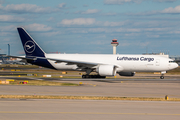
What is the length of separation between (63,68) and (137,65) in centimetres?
1342

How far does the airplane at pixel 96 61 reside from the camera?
45562 millimetres

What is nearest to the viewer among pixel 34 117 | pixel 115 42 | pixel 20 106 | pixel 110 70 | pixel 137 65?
pixel 34 117

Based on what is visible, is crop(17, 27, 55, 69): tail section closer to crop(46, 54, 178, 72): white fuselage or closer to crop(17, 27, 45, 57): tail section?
crop(17, 27, 45, 57): tail section

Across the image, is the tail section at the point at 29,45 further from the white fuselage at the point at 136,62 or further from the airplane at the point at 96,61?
the white fuselage at the point at 136,62

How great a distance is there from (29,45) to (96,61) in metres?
12.9

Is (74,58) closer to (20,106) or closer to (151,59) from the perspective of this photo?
(151,59)

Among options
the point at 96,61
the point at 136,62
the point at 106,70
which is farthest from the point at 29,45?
the point at 136,62

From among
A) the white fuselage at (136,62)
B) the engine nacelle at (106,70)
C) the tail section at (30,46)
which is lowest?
the engine nacelle at (106,70)

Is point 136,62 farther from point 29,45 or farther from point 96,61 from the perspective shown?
point 29,45

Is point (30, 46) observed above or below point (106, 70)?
above

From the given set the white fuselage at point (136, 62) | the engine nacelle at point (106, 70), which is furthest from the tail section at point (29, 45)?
the engine nacelle at point (106, 70)

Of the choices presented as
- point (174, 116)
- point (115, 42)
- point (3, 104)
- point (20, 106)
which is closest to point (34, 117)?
point (20, 106)

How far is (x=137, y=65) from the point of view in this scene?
152 feet

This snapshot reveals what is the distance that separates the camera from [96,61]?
47656 millimetres
